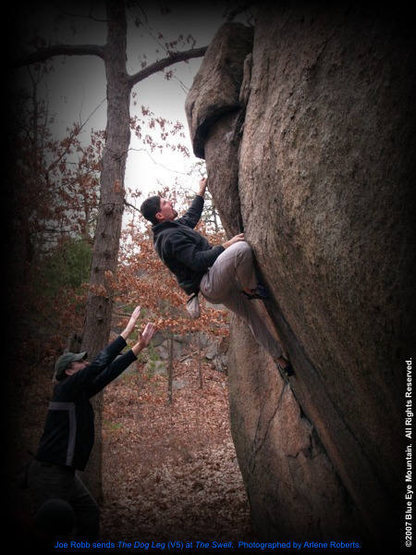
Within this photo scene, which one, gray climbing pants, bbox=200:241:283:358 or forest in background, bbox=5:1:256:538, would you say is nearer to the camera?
gray climbing pants, bbox=200:241:283:358

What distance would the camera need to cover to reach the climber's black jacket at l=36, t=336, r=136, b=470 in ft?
13.0

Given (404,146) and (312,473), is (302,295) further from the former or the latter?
(312,473)

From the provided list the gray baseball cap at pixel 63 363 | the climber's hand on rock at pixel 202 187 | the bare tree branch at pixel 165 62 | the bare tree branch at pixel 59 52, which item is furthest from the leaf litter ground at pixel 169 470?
the bare tree branch at pixel 59 52

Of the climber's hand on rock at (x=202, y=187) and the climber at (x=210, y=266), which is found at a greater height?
the climber's hand on rock at (x=202, y=187)

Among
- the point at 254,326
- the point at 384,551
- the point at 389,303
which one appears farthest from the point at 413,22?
the point at 384,551

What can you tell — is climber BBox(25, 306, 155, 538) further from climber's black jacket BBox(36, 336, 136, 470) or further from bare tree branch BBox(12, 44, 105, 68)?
bare tree branch BBox(12, 44, 105, 68)

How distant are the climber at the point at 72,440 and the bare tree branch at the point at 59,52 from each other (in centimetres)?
751

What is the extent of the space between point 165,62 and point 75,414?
855 cm

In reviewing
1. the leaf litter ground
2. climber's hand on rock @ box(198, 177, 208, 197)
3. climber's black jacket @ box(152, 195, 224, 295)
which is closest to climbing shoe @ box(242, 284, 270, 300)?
climber's black jacket @ box(152, 195, 224, 295)

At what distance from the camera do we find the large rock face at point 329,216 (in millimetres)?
1965

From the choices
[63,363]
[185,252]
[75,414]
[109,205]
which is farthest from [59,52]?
[75,414]

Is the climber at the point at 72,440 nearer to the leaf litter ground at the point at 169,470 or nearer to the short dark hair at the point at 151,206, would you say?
the short dark hair at the point at 151,206

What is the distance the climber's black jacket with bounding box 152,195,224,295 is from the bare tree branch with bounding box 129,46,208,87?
608 centimetres

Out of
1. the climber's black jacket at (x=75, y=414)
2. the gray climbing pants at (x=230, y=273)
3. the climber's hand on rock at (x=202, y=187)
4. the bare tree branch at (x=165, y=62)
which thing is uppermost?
the bare tree branch at (x=165, y=62)
